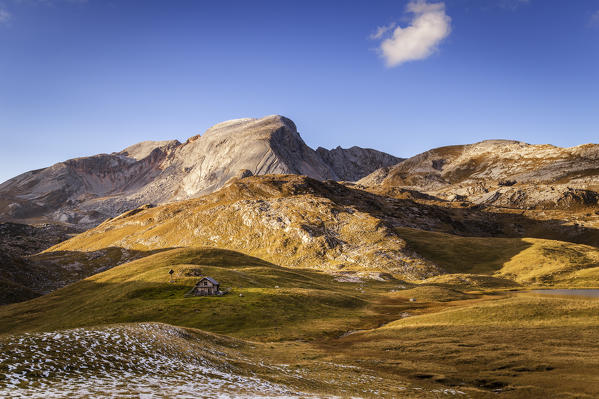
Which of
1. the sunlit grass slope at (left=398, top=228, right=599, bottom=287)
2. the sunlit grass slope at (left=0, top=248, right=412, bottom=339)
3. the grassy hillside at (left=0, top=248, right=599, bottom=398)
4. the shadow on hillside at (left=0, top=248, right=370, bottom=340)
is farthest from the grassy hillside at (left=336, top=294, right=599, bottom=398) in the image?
the sunlit grass slope at (left=398, top=228, right=599, bottom=287)

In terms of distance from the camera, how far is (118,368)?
90.0ft

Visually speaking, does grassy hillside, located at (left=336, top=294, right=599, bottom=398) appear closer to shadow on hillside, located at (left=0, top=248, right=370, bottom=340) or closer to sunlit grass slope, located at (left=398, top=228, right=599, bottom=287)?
shadow on hillside, located at (left=0, top=248, right=370, bottom=340)

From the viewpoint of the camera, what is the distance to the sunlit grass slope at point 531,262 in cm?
15000

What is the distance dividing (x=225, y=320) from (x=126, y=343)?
41.3m

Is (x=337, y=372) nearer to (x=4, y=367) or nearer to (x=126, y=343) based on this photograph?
(x=126, y=343)

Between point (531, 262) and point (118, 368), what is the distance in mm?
188322

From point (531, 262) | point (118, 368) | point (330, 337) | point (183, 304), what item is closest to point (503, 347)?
point (330, 337)

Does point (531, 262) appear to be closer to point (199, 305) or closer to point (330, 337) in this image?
point (330, 337)

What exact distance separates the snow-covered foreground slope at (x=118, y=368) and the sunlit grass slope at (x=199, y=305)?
2871 cm

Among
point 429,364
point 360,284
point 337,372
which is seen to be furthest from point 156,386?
point 360,284

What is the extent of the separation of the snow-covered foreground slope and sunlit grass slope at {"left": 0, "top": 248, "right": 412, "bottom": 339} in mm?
28706

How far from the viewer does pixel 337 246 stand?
193 m

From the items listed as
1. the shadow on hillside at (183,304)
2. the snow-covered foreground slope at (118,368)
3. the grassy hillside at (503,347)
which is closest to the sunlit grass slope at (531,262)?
the shadow on hillside at (183,304)

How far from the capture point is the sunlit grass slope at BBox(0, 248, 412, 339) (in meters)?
73.1
